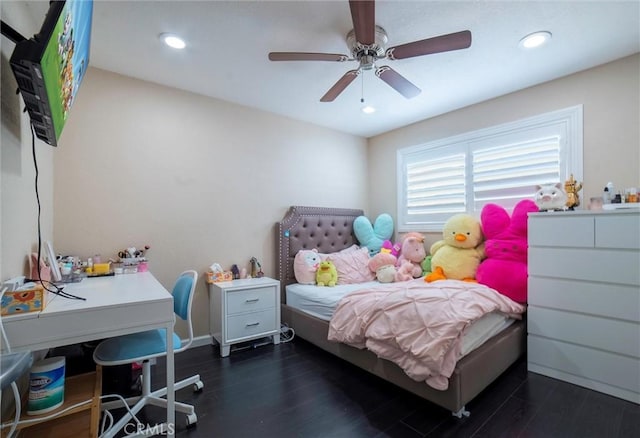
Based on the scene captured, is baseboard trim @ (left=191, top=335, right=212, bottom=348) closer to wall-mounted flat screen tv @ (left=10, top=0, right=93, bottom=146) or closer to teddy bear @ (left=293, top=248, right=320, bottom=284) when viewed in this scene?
teddy bear @ (left=293, top=248, right=320, bottom=284)

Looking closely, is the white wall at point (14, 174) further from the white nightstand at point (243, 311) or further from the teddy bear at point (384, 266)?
the teddy bear at point (384, 266)

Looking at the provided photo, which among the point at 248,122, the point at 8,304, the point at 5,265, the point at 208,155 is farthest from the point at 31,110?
the point at 248,122

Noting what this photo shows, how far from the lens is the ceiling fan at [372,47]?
1.41 m

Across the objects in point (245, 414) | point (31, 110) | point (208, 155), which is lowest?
point (245, 414)

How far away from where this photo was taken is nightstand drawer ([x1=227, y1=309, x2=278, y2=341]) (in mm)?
2580

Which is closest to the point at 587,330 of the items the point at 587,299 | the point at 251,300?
the point at 587,299

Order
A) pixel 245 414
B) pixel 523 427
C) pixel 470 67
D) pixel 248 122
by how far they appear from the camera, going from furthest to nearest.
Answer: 1. pixel 248 122
2. pixel 470 67
3. pixel 245 414
4. pixel 523 427

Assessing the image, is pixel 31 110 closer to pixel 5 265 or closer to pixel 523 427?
pixel 5 265

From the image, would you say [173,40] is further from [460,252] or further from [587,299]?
[587,299]

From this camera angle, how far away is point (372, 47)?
1.81 m

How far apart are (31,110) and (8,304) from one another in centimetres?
77

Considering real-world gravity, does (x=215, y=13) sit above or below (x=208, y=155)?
above

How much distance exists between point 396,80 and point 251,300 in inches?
86.6

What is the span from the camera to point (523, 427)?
5.28ft
